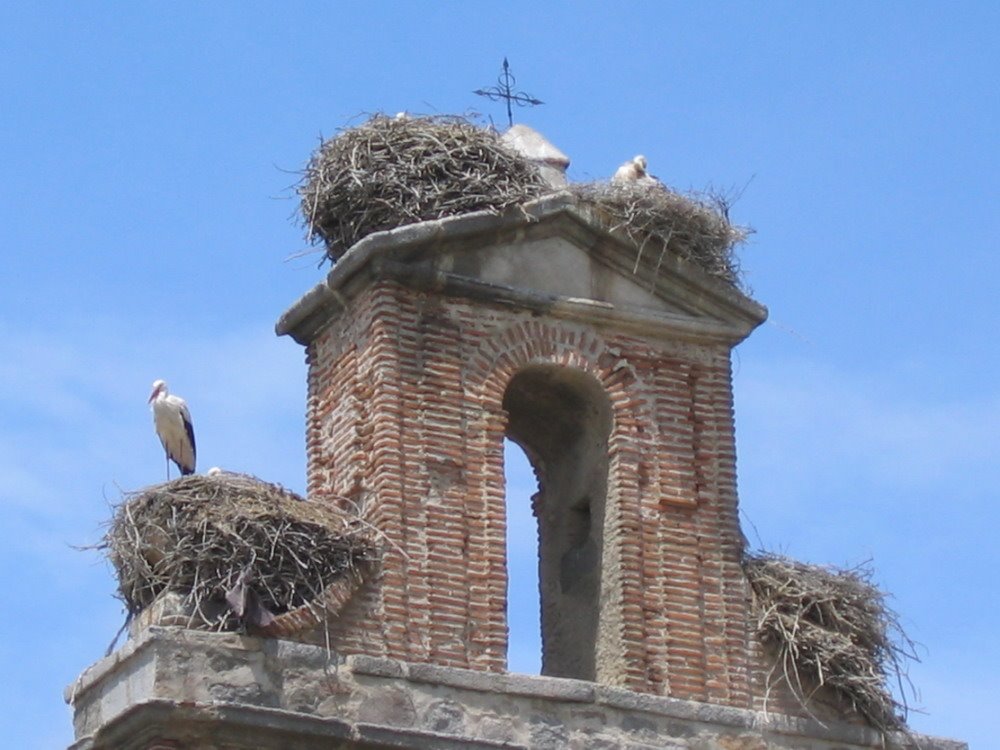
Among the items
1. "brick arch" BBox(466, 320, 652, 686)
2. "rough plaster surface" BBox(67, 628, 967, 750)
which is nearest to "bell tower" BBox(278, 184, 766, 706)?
"brick arch" BBox(466, 320, 652, 686)

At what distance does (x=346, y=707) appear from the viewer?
14.9 meters

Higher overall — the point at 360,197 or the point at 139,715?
the point at 360,197

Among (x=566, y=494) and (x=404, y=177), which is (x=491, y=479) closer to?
(x=566, y=494)

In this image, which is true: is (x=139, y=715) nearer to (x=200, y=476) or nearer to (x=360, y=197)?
(x=200, y=476)

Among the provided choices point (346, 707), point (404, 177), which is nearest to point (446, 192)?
point (404, 177)

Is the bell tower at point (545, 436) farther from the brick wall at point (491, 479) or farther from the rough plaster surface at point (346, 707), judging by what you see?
the rough plaster surface at point (346, 707)

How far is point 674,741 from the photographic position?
15.5 metres

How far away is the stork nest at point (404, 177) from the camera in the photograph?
653 inches

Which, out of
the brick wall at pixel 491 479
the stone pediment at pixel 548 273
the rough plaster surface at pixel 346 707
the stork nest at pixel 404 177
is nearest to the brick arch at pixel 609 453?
the brick wall at pixel 491 479

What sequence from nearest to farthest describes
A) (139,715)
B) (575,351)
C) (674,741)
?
1. (139,715)
2. (674,741)
3. (575,351)

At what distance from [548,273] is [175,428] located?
221 cm

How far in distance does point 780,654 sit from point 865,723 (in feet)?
1.81

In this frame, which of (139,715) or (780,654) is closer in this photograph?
(139,715)

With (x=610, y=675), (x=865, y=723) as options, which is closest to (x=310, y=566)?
(x=610, y=675)
